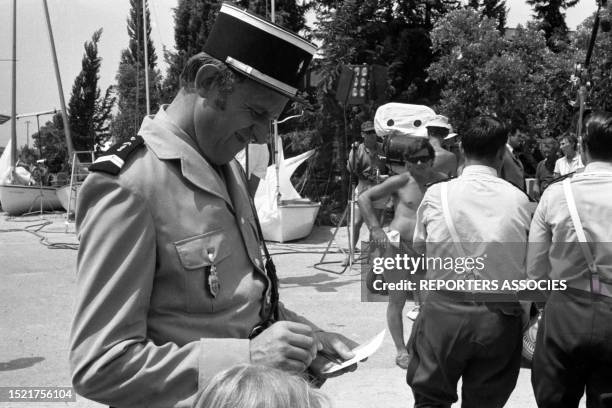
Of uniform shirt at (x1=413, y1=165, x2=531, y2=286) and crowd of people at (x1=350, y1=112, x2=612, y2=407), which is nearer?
crowd of people at (x1=350, y1=112, x2=612, y2=407)

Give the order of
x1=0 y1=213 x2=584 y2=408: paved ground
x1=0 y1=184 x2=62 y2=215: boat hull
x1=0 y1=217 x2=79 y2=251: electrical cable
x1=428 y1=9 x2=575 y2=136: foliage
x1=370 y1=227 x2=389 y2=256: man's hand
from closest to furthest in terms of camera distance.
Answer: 1. x1=0 y1=213 x2=584 y2=408: paved ground
2. x1=370 y1=227 x2=389 y2=256: man's hand
3. x1=0 y1=217 x2=79 y2=251: electrical cable
4. x1=0 y1=184 x2=62 y2=215: boat hull
5. x1=428 y1=9 x2=575 y2=136: foliage

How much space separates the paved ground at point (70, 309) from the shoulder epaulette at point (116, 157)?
303 centimetres

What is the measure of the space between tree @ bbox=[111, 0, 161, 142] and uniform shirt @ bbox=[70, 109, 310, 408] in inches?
1019

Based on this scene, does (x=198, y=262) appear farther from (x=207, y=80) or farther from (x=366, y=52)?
(x=366, y=52)

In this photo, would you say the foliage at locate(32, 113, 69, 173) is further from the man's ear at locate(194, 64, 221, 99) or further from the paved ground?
the man's ear at locate(194, 64, 221, 99)

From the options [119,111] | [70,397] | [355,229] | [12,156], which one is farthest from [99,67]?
[70,397]

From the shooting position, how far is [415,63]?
19891mm

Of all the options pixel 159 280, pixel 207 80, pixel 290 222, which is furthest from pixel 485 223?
pixel 290 222

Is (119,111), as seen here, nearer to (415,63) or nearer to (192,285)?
(415,63)

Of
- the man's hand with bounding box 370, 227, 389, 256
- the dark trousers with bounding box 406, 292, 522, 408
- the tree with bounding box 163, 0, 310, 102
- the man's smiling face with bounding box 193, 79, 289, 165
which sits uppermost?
the tree with bounding box 163, 0, 310, 102

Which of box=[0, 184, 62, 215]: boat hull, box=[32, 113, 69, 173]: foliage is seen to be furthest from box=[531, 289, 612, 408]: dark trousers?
box=[32, 113, 69, 173]: foliage

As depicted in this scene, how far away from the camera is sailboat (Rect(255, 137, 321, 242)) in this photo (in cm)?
1101

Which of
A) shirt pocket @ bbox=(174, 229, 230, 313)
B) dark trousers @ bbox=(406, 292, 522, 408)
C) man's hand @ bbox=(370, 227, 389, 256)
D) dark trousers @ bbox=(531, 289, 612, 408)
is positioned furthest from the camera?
man's hand @ bbox=(370, 227, 389, 256)

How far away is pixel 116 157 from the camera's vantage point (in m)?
1.37
